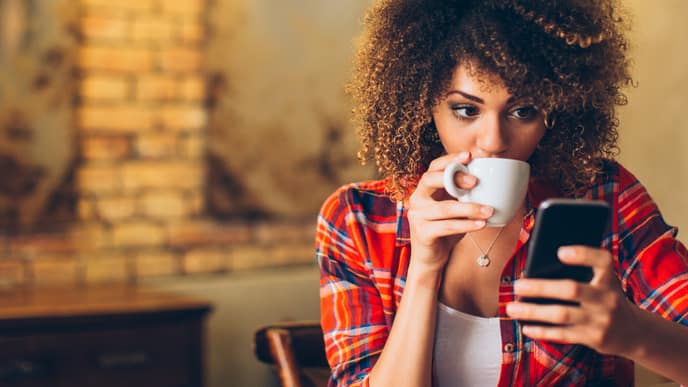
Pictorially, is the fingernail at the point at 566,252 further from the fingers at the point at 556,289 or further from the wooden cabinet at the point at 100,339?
the wooden cabinet at the point at 100,339

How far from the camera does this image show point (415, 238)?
1.05m

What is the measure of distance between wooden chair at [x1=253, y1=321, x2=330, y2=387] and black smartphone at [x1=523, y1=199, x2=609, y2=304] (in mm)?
471

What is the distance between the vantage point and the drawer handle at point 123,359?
211 cm

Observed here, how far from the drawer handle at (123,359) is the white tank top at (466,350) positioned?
1.24 m

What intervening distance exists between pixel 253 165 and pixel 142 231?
0.45 meters

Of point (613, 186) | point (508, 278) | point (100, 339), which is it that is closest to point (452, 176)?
point (508, 278)

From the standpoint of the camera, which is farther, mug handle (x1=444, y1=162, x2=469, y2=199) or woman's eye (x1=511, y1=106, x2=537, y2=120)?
woman's eye (x1=511, y1=106, x2=537, y2=120)

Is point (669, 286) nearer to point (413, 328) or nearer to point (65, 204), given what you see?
point (413, 328)

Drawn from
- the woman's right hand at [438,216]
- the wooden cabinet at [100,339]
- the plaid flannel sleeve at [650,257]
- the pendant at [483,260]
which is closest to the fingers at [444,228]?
the woman's right hand at [438,216]

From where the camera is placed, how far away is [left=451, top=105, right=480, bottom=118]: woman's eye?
1057 mm

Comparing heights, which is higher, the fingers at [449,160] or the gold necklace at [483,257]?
the fingers at [449,160]

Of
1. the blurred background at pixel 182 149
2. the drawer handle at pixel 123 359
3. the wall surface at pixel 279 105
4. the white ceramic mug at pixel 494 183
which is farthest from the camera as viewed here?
the wall surface at pixel 279 105

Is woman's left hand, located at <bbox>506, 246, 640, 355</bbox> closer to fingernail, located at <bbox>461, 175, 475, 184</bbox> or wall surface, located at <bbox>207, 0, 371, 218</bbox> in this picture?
fingernail, located at <bbox>461, 175, 475, 184</bbox>

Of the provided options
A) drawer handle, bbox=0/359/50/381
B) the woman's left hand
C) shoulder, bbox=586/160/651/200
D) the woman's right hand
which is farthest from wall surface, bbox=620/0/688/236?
drawer handle, bbox=0/359/50/381
